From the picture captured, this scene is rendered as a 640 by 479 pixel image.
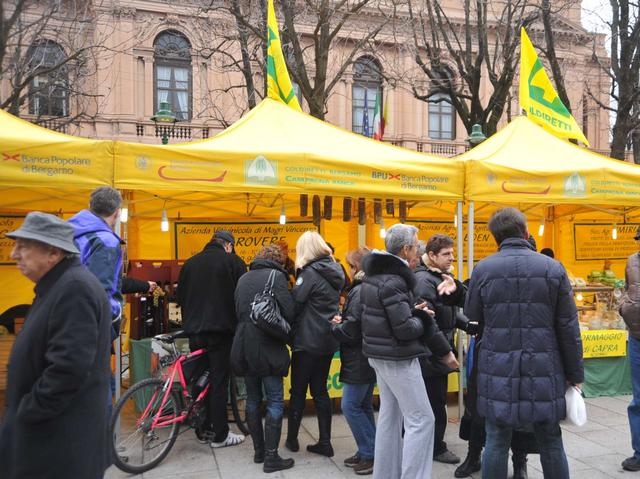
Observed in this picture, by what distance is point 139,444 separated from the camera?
4555mm

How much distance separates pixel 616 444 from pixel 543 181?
101 inches

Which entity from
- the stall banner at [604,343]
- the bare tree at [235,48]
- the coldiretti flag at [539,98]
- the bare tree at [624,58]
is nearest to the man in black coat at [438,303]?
the stall banner at [604,343]

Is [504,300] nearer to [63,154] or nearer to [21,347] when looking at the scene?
[21,347]

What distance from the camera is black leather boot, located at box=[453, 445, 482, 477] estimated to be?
4.17m

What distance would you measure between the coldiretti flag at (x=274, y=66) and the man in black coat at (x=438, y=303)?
121 inches

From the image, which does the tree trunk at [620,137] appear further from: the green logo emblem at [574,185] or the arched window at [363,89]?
the arched window at [363,89]

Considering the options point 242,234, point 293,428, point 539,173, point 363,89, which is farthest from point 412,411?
point 363,89

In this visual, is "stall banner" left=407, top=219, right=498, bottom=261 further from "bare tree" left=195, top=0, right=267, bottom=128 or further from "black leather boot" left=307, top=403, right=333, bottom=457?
"bare tree" left=195, top=0, right=267, bottom=128

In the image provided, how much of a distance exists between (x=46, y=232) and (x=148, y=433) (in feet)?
8.71

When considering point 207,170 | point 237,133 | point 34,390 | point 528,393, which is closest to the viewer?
point 34,390

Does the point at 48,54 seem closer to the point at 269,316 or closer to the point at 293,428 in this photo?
the point at 269,316

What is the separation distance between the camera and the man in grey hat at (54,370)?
7.02 feet

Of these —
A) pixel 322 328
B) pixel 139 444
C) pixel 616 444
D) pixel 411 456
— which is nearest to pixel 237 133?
pixel 322 328

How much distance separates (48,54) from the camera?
57.1 ft
